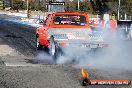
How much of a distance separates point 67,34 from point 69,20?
186 cm

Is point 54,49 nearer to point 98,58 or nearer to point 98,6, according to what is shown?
point 98,58

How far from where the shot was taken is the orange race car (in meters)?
13.4

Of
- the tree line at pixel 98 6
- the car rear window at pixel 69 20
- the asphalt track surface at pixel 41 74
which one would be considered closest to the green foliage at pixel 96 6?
the tree line at pixel 98 6

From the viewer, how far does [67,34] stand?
13.9 meters

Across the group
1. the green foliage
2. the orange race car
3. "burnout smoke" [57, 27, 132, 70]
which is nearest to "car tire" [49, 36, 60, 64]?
the orange race car

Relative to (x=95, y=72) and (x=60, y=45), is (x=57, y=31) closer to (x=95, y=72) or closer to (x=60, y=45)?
(x=60, y=45)

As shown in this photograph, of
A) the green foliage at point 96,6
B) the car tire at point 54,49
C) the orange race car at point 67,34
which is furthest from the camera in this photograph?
the green foliage at point 96,6

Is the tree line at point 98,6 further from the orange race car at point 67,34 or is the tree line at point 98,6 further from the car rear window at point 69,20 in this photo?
the orange race car at point 67,34

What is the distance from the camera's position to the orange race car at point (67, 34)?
13.4 m

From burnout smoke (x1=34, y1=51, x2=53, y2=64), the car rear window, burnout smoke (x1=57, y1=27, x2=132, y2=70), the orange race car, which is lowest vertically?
burnout smoke (x1=34, y1=51, x2=53, y2=64)

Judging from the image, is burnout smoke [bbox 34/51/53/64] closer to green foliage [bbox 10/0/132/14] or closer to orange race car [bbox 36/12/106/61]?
orange race car [bbox 36/12/106/61]

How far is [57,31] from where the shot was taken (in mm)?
14586

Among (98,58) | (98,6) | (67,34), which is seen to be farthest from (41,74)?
(98,6)

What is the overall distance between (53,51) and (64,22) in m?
2.00
